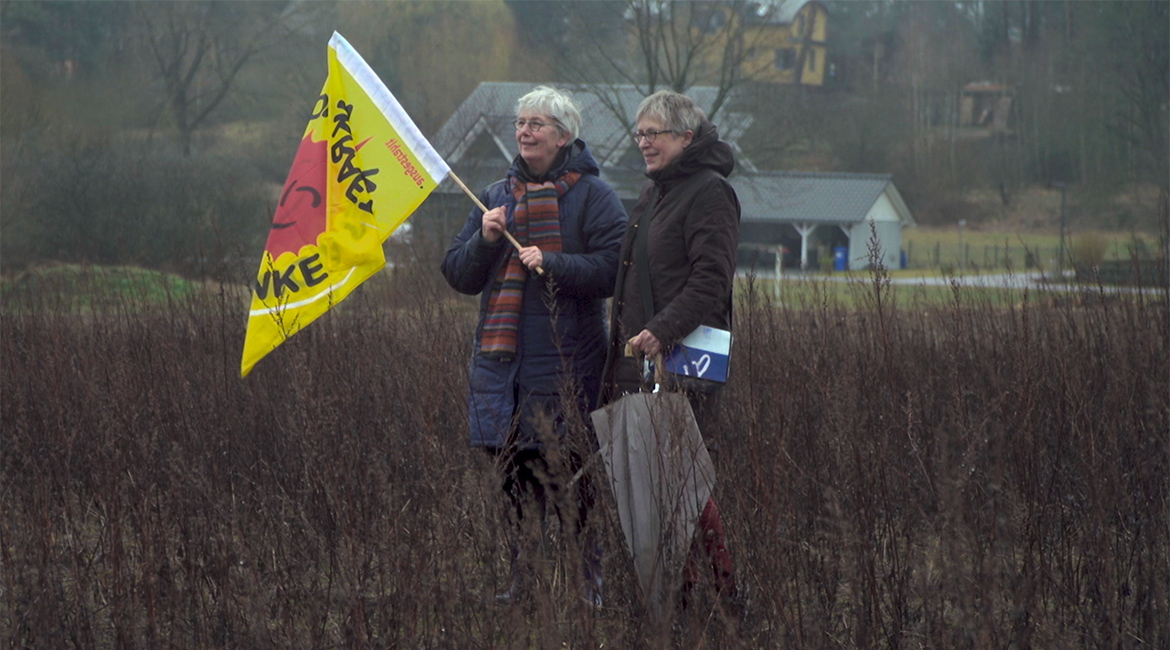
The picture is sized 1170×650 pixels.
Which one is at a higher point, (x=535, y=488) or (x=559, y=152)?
(x=559, y=152)

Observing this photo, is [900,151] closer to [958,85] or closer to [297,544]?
[958,85]

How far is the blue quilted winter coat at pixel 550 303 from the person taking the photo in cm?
336

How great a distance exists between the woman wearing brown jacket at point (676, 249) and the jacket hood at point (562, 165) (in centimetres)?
28

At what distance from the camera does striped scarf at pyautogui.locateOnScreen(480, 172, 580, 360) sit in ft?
11.2

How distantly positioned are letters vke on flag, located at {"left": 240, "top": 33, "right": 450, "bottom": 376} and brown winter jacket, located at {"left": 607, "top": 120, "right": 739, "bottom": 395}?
0.99 metres

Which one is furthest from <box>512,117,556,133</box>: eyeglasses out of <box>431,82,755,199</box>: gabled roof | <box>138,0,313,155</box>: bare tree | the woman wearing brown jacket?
<box>138,0,313,155</box>: bare tree

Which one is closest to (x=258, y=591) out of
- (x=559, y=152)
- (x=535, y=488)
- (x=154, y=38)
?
(x=535, y=488)

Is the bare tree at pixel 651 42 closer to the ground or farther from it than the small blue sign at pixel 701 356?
farther from it

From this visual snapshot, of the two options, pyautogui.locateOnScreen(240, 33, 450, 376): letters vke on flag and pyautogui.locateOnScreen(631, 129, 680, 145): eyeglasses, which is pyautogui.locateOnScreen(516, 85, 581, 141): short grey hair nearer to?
pyautogui.locateOnScreen(631, 129, 680, 145): eyeglasses

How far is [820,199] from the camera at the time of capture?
3881 cm

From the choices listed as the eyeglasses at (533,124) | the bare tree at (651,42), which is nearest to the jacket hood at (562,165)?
the eyeglasses at (533,124)

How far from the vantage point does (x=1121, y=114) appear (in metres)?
25.7

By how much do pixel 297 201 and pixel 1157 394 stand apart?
3016mm

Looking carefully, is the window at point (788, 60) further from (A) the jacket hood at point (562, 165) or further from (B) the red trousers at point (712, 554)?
(B) the red trousers at point (712, 554)
